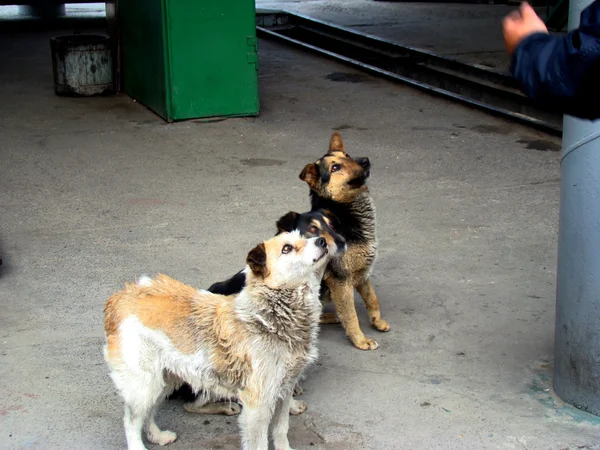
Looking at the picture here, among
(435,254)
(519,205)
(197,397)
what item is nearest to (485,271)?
(435,254)

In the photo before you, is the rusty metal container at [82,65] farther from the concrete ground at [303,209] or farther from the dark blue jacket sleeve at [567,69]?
the dark blue jacket sleeve at [567,69]

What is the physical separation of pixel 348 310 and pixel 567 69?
3041 millimetres

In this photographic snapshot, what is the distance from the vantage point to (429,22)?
18250mm

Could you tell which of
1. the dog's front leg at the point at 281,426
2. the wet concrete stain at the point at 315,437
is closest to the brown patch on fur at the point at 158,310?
the dog's front leg at the point at 281,426

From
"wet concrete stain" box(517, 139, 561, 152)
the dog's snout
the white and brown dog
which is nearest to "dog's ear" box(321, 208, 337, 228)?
the dog's snout

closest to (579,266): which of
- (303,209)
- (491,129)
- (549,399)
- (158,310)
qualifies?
(549,399)

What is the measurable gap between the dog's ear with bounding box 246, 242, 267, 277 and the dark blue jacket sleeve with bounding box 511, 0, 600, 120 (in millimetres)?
1729

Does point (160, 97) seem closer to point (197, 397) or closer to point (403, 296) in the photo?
point (403, 296)

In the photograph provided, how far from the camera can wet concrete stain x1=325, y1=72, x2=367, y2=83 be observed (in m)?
13.5

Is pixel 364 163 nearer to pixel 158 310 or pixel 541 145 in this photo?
Answer: pixel 158 310

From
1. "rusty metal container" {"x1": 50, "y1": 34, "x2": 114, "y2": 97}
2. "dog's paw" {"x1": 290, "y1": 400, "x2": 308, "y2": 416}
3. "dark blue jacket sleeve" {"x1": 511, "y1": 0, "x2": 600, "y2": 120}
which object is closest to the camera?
"dark blue jacket sleeve" {"x1": 511, "y1": 0, "x2": 600, "y2": 120}

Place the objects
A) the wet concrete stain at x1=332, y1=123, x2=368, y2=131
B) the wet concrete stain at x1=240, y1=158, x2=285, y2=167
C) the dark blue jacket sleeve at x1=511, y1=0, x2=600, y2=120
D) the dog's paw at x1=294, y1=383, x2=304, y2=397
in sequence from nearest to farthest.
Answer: the dark blue jacket sleeve at x1=511, y1=0, x2=600, y2=120 → the dog's paw at x1=294, y1=383, x2=304, y2=397 → the wet concrete stain at x1=240, y1=158, x2=285, y2=167 → the wet concrete stain at x1=332, y1=123, x2=368, y2=131

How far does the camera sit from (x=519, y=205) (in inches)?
320

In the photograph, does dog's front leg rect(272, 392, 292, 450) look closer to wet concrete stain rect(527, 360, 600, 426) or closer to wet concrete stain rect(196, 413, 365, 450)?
wet concrete stain rect(196, 413, 365, 450)
